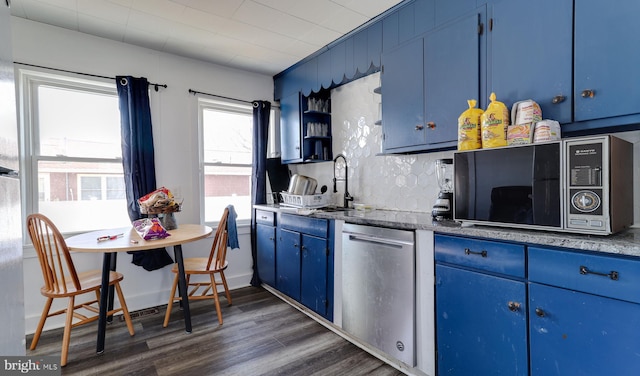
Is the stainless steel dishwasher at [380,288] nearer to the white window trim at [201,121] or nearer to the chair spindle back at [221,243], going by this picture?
the chair spindle back at [221,243]

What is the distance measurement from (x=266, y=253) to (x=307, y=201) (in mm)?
836

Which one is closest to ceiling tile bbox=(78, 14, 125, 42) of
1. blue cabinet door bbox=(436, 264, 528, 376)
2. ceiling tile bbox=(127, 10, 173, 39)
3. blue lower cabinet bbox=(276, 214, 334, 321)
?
ceiling tile bbox=(127, 10, 173, 39)

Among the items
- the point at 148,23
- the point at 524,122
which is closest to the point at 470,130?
the point at 524,122

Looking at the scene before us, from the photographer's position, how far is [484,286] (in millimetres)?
1440

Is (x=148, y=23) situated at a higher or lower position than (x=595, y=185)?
higher

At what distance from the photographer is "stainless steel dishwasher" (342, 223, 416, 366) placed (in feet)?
5.86

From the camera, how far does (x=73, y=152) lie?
2.73 m

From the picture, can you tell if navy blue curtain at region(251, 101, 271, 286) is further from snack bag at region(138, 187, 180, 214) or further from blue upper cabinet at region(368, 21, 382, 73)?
blue upper cabinet at region(368, 21, 382, 73)

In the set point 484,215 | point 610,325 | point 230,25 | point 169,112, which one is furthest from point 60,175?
point 610,325

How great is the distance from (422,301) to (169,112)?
9.75 feet

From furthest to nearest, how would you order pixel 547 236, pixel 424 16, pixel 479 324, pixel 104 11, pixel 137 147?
1. pixel 137 147
2. pixel 104 11
3. pixel 424 16
4. pixel 479 324
5. pixel 547 236

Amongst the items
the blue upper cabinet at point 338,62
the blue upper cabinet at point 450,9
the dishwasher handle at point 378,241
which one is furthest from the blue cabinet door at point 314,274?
the blue upper cabinet at point 450,9

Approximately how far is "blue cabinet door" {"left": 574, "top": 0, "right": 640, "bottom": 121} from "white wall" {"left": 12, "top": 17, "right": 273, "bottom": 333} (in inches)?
119

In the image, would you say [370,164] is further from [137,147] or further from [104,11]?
[104,11]
